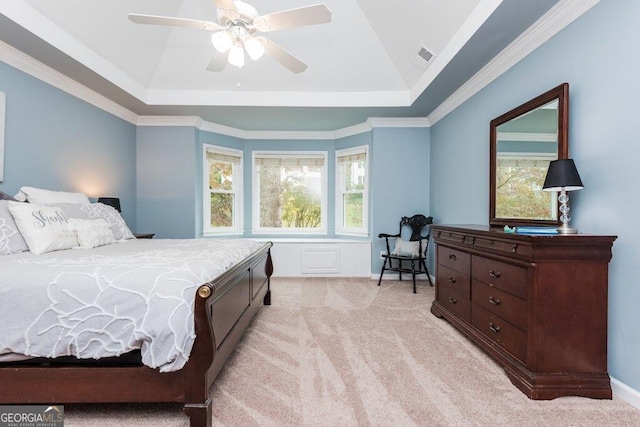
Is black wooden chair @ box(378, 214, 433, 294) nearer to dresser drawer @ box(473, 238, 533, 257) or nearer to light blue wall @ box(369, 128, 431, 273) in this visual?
light blue wall @ box(369, 128, 431, 273)

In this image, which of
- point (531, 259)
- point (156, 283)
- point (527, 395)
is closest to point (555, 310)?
point (531, 259)

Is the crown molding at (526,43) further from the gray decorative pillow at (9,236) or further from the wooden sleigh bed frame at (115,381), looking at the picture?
the gray decorative pillow at (9,236)

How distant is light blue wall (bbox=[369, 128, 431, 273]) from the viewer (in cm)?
486

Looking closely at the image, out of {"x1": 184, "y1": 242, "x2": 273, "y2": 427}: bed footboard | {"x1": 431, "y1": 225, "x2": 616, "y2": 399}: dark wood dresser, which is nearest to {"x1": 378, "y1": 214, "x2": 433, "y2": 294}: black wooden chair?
{"x1": 431, "y1": 225, "x2": 616, "y2": 399}: dark wood dresser

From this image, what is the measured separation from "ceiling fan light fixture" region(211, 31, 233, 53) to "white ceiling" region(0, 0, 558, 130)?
119 centimetres

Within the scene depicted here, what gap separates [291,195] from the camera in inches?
223

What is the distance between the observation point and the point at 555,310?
182 cm

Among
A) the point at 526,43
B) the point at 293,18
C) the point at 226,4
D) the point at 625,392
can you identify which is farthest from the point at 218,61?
the point at 625,392

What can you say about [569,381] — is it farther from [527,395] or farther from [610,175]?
[610,175]

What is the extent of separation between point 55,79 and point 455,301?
173 inches

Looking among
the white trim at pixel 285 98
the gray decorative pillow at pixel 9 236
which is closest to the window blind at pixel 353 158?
the white trim at pixel 285 98

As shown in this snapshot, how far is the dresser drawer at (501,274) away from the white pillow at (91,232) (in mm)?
2913

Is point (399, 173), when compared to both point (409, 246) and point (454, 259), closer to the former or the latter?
point (409, 246)

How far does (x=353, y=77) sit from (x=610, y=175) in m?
2.91
